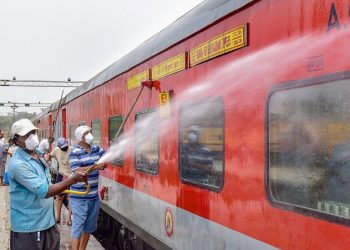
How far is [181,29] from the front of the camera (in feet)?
15.3

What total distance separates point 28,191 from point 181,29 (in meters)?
2.05

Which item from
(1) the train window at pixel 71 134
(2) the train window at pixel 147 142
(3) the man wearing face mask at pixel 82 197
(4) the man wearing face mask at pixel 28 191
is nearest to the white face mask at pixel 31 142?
(4) the man wearing face mask at pixel 28 191

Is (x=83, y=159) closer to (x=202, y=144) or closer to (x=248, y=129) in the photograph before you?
(x=202, y=144)

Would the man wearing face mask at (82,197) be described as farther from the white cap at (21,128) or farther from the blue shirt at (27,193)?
the white cap at (21,128)

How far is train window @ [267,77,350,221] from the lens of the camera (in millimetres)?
2395

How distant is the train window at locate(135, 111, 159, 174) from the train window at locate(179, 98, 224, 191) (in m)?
0.83

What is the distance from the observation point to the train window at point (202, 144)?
3752mm

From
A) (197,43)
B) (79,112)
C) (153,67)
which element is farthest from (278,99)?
(79,112)

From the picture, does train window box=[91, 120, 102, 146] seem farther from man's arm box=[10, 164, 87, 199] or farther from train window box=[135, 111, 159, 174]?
man's arm box=[10, 164, 87, 199]

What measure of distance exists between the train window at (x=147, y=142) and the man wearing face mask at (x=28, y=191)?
4.44 ft

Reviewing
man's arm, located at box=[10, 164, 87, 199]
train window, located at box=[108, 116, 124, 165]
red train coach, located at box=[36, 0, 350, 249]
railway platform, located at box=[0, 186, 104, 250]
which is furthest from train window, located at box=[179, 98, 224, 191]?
railway platform, located at box=[0, 186, 104, 250]

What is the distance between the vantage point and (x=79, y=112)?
1092 centimetres

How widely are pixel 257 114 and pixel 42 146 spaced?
643cm

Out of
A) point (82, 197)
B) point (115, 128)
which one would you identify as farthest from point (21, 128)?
point (115, 128)
